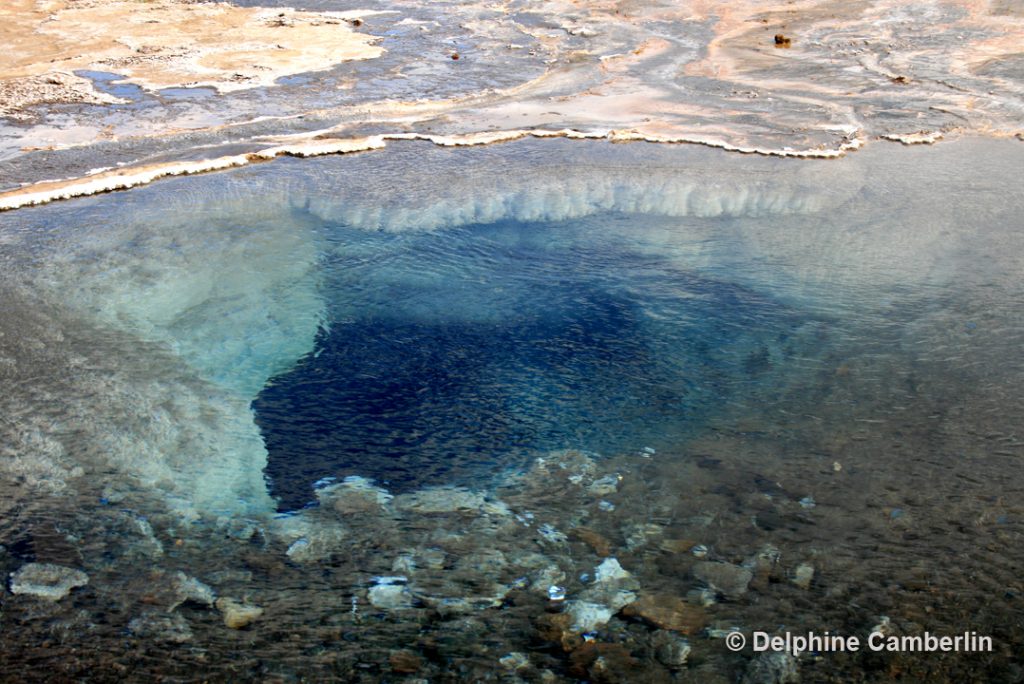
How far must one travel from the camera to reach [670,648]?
3.02 meters

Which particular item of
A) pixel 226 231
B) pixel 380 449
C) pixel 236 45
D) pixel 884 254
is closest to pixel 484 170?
pixel 226 231

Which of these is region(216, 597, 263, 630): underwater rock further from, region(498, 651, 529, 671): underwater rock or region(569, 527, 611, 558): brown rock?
region(569, 527, 611, 558): brown rock

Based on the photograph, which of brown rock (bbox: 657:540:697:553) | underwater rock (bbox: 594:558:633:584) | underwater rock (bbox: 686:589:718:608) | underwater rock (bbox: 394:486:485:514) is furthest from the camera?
underwater rock (bbox: 394:486:485:514)

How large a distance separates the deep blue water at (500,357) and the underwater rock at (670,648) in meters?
1.05

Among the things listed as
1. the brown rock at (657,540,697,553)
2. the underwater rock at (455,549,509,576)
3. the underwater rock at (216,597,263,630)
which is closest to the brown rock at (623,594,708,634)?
the brown rock at (657,540,697,553)

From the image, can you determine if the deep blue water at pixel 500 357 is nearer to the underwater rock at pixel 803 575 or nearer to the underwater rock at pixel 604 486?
the underwater rock at pixel 604 486

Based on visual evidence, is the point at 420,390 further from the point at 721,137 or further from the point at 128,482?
the point at 721,137

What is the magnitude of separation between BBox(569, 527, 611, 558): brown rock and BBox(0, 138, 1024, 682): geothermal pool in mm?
13

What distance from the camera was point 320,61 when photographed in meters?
10.5

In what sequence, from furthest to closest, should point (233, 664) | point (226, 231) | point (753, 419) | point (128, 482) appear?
point (226, 231) → point (753, 419) → point (128, 482) → point (233, 664)

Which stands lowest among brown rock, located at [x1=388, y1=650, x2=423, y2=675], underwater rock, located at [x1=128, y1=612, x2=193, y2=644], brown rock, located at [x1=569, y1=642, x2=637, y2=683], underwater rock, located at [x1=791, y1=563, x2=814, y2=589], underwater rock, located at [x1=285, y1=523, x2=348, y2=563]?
underwater rock, located at [x1=128, y1=612, x2=193, y2=644]

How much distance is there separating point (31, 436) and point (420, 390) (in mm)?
1801

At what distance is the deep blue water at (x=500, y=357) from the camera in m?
4.05

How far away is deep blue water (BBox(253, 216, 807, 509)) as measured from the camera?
13.3 ft
